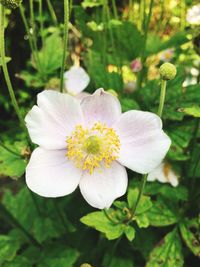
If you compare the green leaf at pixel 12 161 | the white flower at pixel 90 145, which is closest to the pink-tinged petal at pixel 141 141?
the white flower at pixel 90 145

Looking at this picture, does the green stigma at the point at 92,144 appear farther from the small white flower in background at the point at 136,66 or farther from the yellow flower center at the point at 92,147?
the small white flower in background at the point at 136,66

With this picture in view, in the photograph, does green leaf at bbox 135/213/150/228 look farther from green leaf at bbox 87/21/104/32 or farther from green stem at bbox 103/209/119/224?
green leaf at bbox 87/21/104/32

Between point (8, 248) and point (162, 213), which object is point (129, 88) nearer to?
point (162, 213)

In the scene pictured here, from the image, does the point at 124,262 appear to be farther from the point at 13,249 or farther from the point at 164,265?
the point at 13,249

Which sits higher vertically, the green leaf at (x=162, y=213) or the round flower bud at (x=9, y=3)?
the round flower bud at (x=9, y=3)

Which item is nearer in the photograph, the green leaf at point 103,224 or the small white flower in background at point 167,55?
the green leaf at point 103,224

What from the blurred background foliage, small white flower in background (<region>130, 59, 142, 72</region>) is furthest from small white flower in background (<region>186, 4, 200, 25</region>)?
small white flower in background (<region>130, 59, 142, 72</region>)

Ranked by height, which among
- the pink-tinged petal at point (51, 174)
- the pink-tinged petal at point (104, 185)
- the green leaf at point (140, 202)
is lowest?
the green leaf at point (140, 202)
